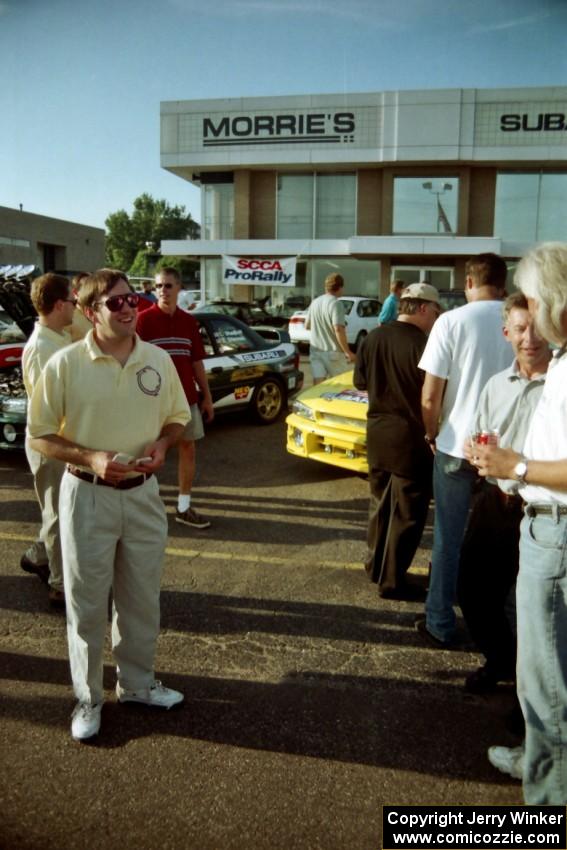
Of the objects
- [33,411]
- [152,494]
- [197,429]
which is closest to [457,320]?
[152,494]

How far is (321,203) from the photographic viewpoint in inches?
1023

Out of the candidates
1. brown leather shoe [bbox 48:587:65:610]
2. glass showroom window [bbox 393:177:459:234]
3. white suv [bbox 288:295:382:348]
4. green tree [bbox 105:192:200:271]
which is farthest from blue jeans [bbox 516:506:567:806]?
green tree [bbox 105:192:200:271]

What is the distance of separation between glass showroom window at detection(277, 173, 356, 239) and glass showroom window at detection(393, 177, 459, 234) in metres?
1.82

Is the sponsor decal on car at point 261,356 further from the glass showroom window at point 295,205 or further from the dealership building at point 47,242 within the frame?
the dealership building at point 47,242

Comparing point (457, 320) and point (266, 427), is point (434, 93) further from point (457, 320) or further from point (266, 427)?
point (457, 320)

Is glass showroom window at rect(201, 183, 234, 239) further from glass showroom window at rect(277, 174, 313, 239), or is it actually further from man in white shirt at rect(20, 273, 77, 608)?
man in white shirt at rect(20, 273, 77, 608)

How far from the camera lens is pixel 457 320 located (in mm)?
3516

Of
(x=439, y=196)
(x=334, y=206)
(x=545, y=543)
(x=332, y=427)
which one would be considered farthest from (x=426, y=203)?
(x=545, y=543)

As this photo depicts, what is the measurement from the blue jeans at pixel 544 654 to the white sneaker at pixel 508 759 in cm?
35

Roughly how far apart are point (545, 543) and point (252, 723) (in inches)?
63.0

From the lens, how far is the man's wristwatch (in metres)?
2.11

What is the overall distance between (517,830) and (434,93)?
25.6 meters

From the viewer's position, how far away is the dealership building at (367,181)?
78.4 ft

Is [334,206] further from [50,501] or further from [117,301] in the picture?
[117,301]
